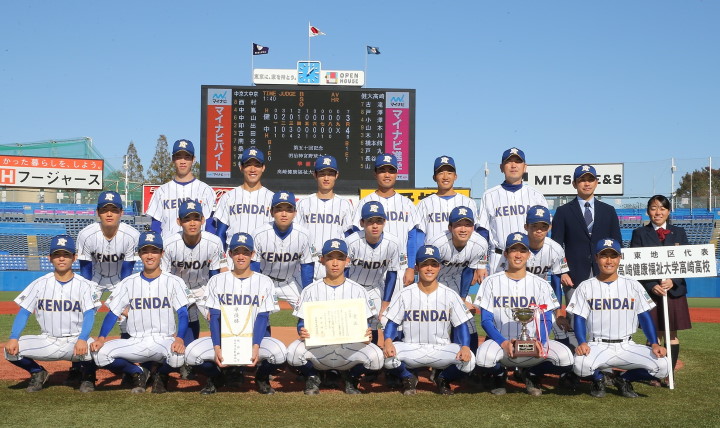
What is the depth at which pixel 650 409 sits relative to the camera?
14.4 ft

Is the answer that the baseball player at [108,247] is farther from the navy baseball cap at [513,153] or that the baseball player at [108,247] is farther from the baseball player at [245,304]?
the navy baseball cap at [513,153]

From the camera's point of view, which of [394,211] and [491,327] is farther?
[394,211]

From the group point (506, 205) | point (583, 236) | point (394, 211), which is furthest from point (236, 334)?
point (583, 236)

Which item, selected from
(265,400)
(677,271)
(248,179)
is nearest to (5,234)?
(248,179)

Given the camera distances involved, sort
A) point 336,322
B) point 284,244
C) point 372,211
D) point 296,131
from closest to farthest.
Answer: point 336,322, point 372,211, point 284,244, point 296,131

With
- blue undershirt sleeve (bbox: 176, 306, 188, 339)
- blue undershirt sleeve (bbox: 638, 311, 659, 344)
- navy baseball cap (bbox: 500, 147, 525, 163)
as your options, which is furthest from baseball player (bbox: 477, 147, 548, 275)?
blue undershirt sleeve (bbox: 176, 306, 188, 339)

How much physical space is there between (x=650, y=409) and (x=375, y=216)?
8.13ft

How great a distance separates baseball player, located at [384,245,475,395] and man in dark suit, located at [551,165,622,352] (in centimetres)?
121

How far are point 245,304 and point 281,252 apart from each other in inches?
31.0

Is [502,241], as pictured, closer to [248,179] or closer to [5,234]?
[248,179]

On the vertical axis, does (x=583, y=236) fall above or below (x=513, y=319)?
above

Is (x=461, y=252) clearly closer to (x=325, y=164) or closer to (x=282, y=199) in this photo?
(x=325, y=164)

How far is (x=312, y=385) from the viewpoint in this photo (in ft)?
16.2

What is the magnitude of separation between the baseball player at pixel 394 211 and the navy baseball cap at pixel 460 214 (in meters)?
0.50
